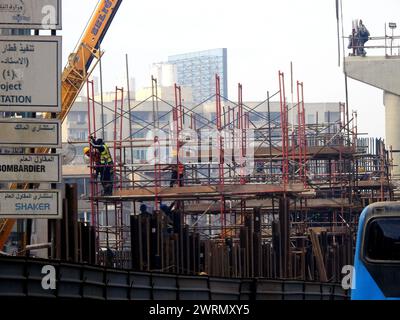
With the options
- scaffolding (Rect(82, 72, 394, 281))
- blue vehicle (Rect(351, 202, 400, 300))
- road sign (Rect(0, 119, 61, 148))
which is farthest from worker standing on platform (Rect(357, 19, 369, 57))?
blue vehicle (Rect(351, 202, 400, 300))

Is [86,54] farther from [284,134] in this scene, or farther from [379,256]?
[379,256]

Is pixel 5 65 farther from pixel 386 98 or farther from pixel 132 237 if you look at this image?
pixel 386 98

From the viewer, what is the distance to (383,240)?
20.2m

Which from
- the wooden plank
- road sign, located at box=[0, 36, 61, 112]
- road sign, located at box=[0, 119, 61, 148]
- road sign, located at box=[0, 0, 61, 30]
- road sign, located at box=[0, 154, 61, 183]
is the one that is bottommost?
the wooden plank

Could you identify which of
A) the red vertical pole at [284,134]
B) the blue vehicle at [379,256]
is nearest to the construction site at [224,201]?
the red vertical pole at [284,134]

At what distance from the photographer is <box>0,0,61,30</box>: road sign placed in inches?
974

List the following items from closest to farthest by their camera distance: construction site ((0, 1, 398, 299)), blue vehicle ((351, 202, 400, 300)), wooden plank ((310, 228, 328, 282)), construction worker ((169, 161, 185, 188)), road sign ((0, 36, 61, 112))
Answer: blue vehicle ((351, 202, 400, 300)) → road sign ((0, 36, 61, 112)) → construction site ((0, 1, 398, 299)) → construction worker ((169, 161, 185, 188)) → wooden plank ((310, 228, 328, 282))

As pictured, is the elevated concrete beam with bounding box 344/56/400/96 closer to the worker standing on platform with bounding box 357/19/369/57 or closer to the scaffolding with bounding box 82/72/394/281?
the worker standing on platform with bounding box 357/19/369/57

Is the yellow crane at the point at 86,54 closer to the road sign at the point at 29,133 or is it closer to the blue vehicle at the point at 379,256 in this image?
the road sign at the point at 29,133

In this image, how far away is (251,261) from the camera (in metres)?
39.0

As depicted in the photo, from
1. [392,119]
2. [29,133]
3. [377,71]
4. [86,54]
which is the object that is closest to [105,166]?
[86,54]

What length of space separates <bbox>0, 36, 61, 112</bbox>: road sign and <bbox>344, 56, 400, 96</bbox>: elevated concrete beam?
29.6m

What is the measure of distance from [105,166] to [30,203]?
638 inches

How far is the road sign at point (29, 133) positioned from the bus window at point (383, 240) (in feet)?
22.4
